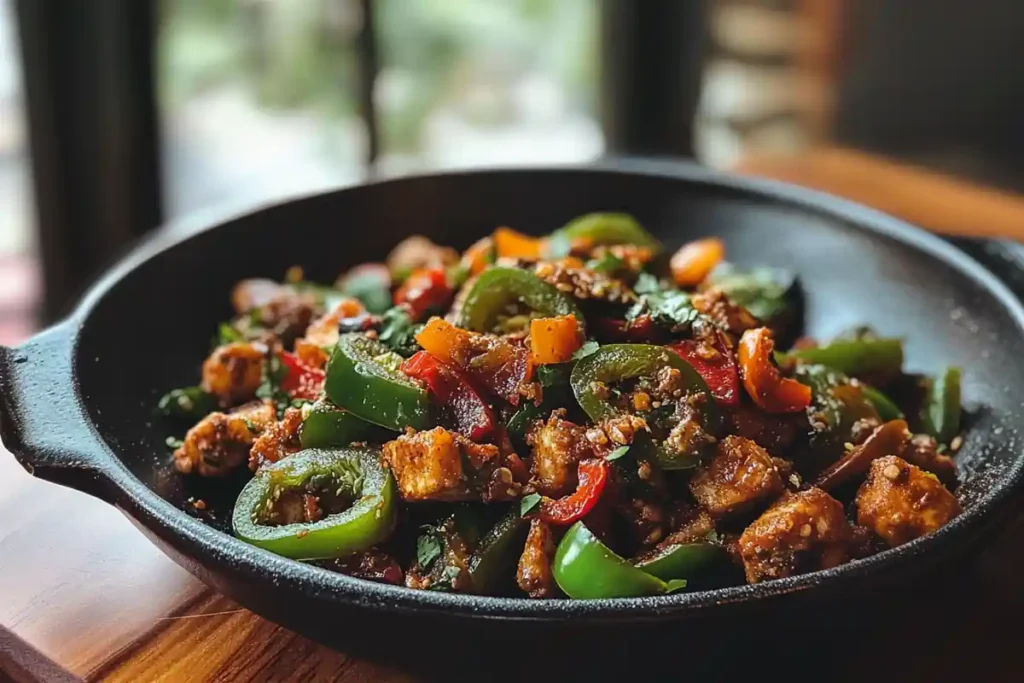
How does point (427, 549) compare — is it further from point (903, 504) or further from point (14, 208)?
point (14, 208)

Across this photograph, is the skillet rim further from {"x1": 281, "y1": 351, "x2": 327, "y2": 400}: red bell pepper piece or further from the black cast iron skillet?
{"x1": 281, "y1": 351, "x2": 327, "y2": 400}: red bell pepper piece

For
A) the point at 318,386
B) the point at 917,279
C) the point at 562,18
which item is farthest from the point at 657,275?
the point at 562,18

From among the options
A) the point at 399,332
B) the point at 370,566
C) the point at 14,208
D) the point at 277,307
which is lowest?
the point at 14,208

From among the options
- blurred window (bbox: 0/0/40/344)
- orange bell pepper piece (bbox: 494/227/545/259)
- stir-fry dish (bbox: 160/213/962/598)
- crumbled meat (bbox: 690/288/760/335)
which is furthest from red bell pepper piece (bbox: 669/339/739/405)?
blurred window (bbox: 0/0/40/344)

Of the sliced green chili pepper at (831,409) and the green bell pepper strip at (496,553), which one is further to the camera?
the sliced green chili pepper at (831,409)

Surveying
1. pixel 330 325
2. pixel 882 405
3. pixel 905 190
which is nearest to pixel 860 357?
pixel 882 405

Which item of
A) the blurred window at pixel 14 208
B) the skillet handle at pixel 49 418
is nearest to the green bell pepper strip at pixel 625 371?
the skillet handle at pixel 49 418

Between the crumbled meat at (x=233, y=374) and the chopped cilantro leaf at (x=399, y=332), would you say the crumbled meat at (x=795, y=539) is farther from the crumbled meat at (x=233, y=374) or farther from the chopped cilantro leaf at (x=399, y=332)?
the crumbled meat at (x=233, y=374)
